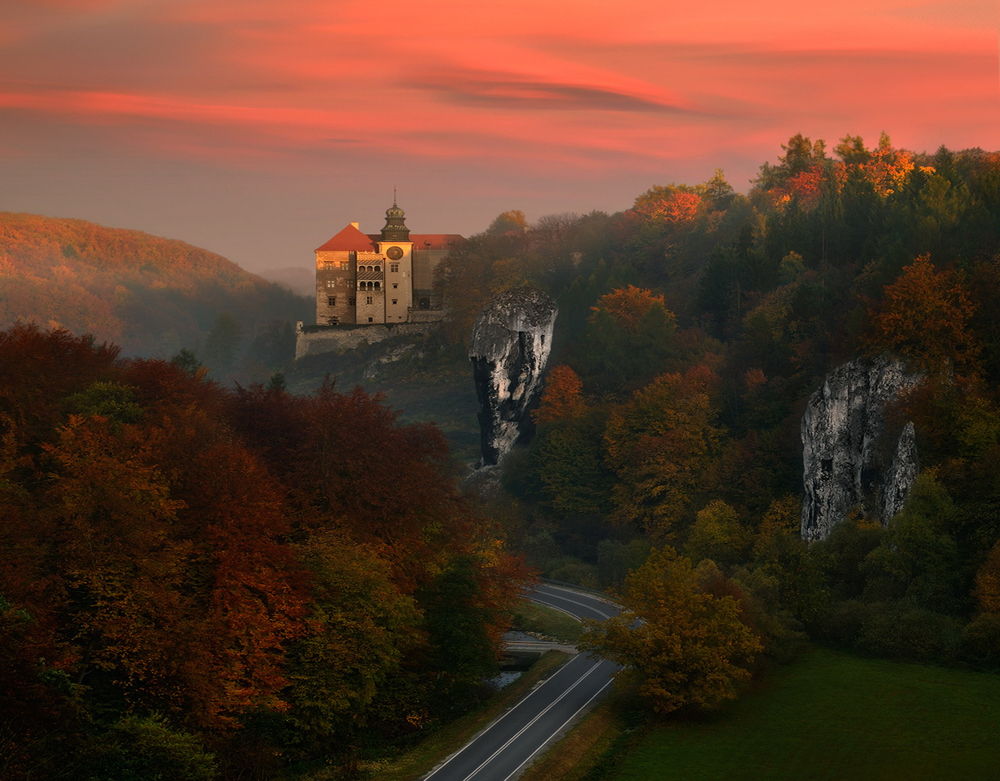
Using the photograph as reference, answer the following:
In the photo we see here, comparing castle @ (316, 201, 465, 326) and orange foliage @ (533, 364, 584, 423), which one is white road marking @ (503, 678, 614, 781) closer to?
orange foliage @ (533, 364, 584, 423)

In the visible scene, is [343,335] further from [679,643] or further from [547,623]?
[679,643]

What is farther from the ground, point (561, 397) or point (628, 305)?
point (628, 305)

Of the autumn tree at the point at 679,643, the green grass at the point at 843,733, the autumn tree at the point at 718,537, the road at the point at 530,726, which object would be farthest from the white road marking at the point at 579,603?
the green grass at the point at 843,733

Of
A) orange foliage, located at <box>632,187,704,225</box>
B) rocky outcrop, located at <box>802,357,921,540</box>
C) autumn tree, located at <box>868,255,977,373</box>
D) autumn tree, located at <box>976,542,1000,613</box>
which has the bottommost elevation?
autumn tree, located at <box>976,542,1000,613</box>

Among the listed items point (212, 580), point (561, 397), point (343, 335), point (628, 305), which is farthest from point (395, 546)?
point (343, 335)

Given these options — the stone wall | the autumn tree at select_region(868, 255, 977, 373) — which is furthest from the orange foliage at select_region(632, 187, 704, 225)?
the autumn tree at select_region(868, 255, 977, 373)

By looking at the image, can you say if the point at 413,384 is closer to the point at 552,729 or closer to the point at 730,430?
the point at 730,430
